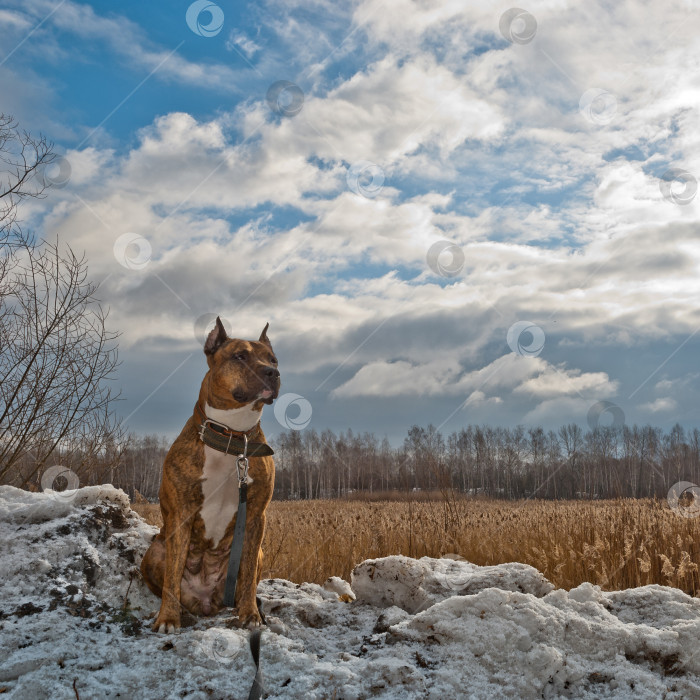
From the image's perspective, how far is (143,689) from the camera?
2803mm

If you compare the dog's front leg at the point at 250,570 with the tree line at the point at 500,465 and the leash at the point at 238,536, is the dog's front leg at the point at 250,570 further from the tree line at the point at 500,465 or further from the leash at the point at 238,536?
the tree line at the point at 500,465

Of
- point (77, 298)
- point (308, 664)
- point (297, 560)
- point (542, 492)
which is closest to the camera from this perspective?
point (308, 664)

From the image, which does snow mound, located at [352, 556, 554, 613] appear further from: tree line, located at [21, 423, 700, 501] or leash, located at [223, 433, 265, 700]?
tree line, located at [21, 423, 700, 501]

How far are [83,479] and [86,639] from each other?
21.0 ft

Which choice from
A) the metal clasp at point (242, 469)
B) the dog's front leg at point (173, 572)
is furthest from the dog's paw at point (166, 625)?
the metal clasp at point (242, 469)

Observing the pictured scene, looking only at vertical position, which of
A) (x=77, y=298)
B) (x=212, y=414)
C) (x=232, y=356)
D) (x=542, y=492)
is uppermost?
(x=77, y=298)

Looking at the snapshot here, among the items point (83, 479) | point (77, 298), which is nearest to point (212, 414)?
point (77, 298)

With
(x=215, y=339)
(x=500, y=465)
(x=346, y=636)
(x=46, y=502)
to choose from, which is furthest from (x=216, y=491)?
(x=500, y=465)

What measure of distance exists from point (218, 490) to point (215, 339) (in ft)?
3.40

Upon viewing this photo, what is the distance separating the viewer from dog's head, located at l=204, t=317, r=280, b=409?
12.5 ft

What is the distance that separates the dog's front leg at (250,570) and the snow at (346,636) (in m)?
0.16

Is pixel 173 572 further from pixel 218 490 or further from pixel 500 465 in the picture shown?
pixel 500 465

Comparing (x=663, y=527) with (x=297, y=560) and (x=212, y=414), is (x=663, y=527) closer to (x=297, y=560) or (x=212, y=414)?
(x=297, y=560)

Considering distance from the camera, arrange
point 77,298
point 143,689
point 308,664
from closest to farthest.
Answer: point 143,689
point 308,664
point 77,298
